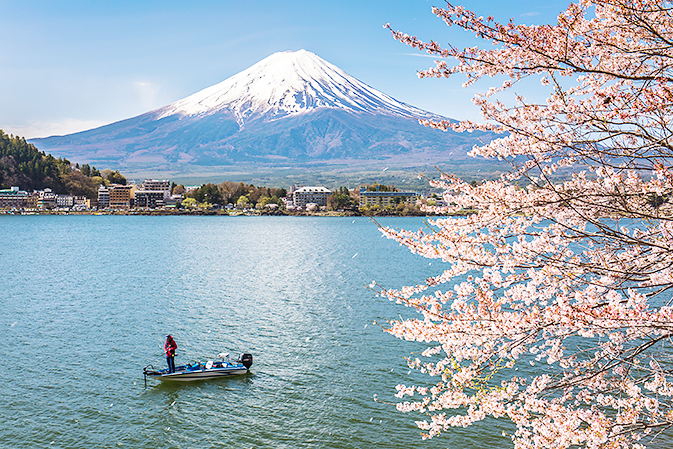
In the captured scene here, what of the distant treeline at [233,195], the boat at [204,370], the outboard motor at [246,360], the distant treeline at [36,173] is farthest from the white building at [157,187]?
→ the outboard motor at [246,360]

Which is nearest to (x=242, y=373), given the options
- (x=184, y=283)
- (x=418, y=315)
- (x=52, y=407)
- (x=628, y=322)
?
(x=52, y=407)

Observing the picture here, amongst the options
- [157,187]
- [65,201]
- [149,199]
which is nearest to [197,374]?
[149,199]

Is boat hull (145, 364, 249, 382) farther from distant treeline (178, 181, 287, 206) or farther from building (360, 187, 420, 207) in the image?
distant treeline (178, 181, 287, 206)

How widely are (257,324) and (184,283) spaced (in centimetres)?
1292

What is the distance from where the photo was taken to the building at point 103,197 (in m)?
159

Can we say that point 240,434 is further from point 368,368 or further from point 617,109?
point 617,109

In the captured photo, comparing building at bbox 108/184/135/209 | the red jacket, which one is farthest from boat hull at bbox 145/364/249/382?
building at bbox 108/184/135/209

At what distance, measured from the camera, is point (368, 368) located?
15133 millimetres

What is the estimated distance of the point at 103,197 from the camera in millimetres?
159625

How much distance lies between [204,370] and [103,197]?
16310cm

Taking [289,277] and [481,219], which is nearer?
[481,219]

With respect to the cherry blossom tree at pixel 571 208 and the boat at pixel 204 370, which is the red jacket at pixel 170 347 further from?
the cherry blossom tree at pixel 571 208

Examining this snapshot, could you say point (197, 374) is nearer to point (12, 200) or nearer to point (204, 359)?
point (204, 359)

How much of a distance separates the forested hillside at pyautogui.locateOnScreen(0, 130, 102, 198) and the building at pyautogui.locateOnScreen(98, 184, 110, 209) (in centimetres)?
461
